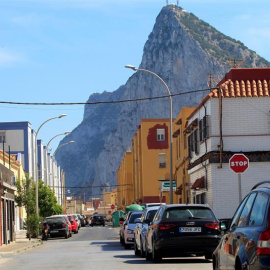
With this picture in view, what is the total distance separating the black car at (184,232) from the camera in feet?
68.3

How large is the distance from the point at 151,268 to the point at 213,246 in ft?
7.30

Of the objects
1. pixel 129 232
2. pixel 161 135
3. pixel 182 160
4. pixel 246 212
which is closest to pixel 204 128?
pixel 129 232

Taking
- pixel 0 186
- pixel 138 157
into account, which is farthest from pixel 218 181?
pixel 138 157

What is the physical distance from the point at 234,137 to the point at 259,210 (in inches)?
1084

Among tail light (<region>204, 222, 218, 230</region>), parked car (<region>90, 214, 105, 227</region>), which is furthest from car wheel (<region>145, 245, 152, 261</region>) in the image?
parked car (<region>90, 214, 105, 227</region>)

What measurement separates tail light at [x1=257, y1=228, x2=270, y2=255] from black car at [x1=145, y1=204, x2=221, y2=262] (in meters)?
11.2

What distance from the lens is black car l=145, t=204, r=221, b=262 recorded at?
68.3 feet

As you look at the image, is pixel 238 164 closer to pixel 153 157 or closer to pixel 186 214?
pixel 186 214

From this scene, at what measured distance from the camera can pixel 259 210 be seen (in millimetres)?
10344

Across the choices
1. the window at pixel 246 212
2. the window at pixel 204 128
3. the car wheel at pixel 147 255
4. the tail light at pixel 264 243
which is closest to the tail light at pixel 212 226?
the car wheel at pixel 147 255

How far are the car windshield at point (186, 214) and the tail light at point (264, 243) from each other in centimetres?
1162

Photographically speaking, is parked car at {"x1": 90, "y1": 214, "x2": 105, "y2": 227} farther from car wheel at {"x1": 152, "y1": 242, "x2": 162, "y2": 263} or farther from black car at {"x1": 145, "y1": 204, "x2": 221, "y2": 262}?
black car at {"x1": 145, "y1": 204, "x2": 221, "y2": 262}

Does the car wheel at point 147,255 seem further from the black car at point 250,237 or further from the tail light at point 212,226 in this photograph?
the black car at point 250,237

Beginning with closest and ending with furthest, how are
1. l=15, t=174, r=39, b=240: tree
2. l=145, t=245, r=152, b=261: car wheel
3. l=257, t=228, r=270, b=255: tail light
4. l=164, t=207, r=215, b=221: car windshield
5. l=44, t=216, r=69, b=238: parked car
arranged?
l=257, t=228, r=270, b=255: tail light, l=164, t=207, r=215, b=221: car windshield, l=145, t=245, r=152, b=261: car wheel, l=15, t=174, r=39, b=240: tree, l=44, t=216, r=69, b=238: parked car
